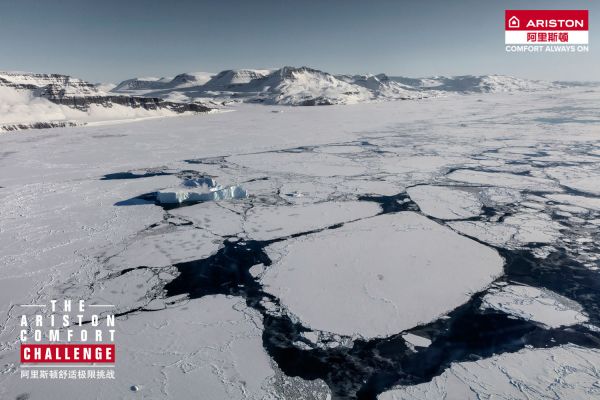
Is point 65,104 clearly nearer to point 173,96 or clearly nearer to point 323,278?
point 173,96

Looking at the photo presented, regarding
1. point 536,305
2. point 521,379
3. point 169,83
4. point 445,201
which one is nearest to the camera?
point 521,379

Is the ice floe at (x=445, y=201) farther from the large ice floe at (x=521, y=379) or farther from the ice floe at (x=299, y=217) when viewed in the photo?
the large ice floe at (x=521, y=379)

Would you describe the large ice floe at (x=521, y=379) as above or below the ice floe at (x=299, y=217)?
below

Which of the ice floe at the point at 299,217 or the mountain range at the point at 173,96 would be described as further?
the mountain range at the point at 173,96

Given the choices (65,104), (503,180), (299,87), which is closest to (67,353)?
(503,180)

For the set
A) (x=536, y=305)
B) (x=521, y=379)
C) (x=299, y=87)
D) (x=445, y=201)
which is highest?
(x=299, y=87)

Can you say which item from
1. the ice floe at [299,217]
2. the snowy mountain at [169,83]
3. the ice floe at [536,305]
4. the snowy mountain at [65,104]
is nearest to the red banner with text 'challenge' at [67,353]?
the ice floe at [299,217]

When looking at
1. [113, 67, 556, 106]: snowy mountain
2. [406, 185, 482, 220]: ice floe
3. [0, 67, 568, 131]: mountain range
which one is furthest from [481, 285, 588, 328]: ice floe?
[113, 67, 556, 106]: snowy mountain
